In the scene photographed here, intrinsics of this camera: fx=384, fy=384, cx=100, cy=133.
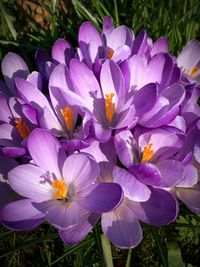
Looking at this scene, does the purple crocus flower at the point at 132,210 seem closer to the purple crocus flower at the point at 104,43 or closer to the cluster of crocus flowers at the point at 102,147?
the cluster of crocus flowers at the point at 102,147

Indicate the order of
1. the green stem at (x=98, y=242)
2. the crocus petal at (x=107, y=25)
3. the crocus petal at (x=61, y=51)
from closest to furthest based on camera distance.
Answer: the green stem at (x=98, y=242), the crocus petal at (x=61, y=51), the crocus petal at (x=107, y=25)

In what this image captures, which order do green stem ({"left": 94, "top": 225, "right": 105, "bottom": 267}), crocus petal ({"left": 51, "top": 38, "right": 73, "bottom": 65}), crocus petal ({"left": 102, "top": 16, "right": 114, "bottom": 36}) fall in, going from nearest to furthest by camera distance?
1. green stem ({"left": 94, "top": 225, "right": 105, "bottom": 267})
2. crocus petal ({"left": 51, "top": 38, "right": 73, "bottom": 65})
3. crocus petal ({"left": 102, "top": 16, "right": 114, "bottom": 36})

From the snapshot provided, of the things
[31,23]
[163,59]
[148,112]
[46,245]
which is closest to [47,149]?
[148,112]

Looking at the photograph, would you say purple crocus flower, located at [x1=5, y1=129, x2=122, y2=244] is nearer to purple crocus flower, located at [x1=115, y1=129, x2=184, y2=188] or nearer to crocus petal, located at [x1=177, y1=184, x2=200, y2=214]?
purple crocus flower, located at [x1=115, y1=129, x2=184, y2=188]

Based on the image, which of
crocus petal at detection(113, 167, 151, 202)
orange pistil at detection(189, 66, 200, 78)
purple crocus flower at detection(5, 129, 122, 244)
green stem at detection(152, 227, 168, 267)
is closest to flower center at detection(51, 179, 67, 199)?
purple crocus flower at detection(5, 129, 122, 244)

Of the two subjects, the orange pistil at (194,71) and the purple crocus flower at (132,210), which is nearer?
the purple crocus flower at (132,210)

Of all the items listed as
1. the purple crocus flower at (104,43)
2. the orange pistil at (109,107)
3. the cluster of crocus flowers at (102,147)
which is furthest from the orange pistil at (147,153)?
the purple crocus flower at (104,43)

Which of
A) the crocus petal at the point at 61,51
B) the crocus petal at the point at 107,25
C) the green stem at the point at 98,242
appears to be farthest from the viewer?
the crocus petal at the point at 107,25
